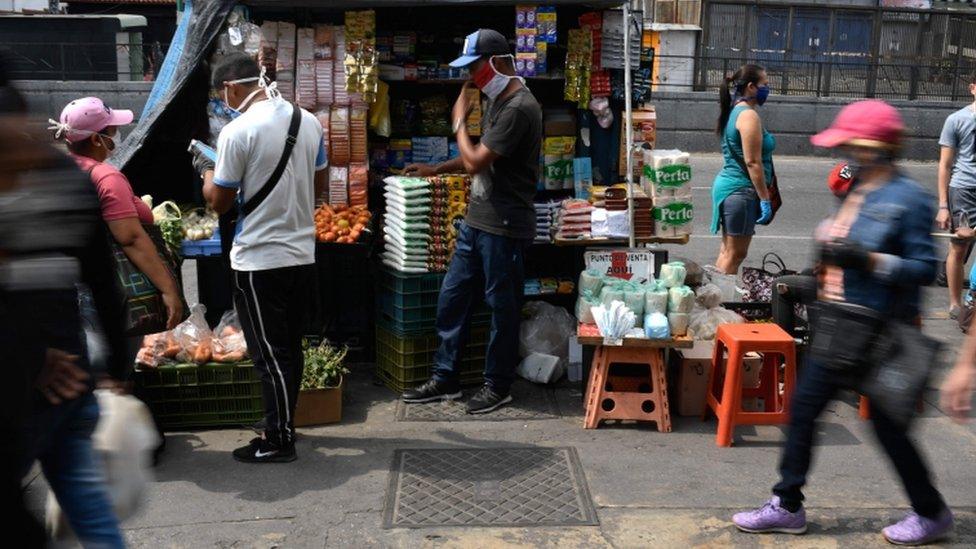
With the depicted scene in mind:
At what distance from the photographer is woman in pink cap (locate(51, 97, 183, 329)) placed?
4727 mm

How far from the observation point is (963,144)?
7871 millimetres

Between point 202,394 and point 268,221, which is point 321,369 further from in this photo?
point 268,221

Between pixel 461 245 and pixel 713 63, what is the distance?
44.1 feet

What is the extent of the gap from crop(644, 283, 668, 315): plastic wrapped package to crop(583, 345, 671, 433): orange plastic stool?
0.78 feet

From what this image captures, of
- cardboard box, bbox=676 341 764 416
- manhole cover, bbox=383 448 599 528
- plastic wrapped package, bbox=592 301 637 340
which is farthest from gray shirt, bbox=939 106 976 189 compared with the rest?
manhole cover, bbox=383 448 599 528

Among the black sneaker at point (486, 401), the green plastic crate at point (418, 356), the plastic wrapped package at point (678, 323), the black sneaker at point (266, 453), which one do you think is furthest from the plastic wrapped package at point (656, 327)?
the black sneaker at point (266, 453)

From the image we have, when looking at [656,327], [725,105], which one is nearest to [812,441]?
[656,327]

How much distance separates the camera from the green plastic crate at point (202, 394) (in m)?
5.77

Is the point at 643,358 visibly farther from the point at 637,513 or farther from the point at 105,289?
the point at 105,289

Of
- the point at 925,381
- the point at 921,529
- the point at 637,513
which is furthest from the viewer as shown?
the point at 637,513

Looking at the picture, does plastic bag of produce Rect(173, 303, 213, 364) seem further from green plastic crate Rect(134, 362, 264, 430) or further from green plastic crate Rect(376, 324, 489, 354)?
green plastic crate Rect(376, 324, 489, 354)

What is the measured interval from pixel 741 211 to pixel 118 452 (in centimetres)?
504

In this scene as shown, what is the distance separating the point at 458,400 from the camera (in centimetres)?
636

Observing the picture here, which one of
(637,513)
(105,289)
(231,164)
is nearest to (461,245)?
(231,164)
